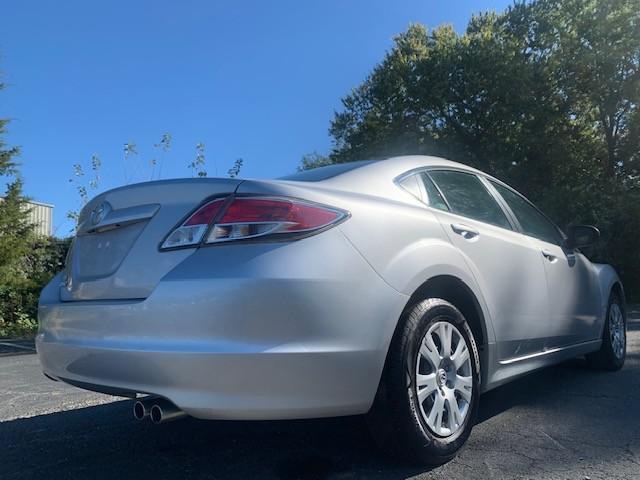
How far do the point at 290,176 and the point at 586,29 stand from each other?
2339cm

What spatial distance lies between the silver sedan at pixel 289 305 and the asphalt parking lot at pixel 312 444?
0.27 meters

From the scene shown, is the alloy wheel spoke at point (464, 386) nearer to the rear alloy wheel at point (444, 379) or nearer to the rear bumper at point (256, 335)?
the rear alloy wheel at point (444, 379)

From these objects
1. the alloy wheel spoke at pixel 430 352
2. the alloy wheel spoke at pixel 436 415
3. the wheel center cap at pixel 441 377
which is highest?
the alloy wheel spoke at pixel 430 352

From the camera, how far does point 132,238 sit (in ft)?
8.48

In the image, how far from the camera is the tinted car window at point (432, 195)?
317cm

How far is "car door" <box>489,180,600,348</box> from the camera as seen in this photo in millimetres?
3990

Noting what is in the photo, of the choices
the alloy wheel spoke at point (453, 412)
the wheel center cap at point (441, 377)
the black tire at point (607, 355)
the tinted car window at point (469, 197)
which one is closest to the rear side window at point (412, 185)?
the tinted car window at point (469, 197)

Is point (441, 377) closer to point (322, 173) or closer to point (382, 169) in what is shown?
point (382, 169)

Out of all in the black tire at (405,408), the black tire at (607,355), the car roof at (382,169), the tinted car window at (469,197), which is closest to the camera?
the black tire at (405,408)

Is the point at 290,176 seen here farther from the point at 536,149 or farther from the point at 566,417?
the point at 536,149

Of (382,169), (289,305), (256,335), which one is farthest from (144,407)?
(382,169)

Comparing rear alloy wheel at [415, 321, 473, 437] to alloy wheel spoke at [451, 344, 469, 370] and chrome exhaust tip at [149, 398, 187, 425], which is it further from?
chrome exhaust tip at [149, 398, 187, 425]

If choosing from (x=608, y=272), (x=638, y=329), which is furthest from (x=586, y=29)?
(x=608, y=272)

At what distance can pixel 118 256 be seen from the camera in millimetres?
2604
